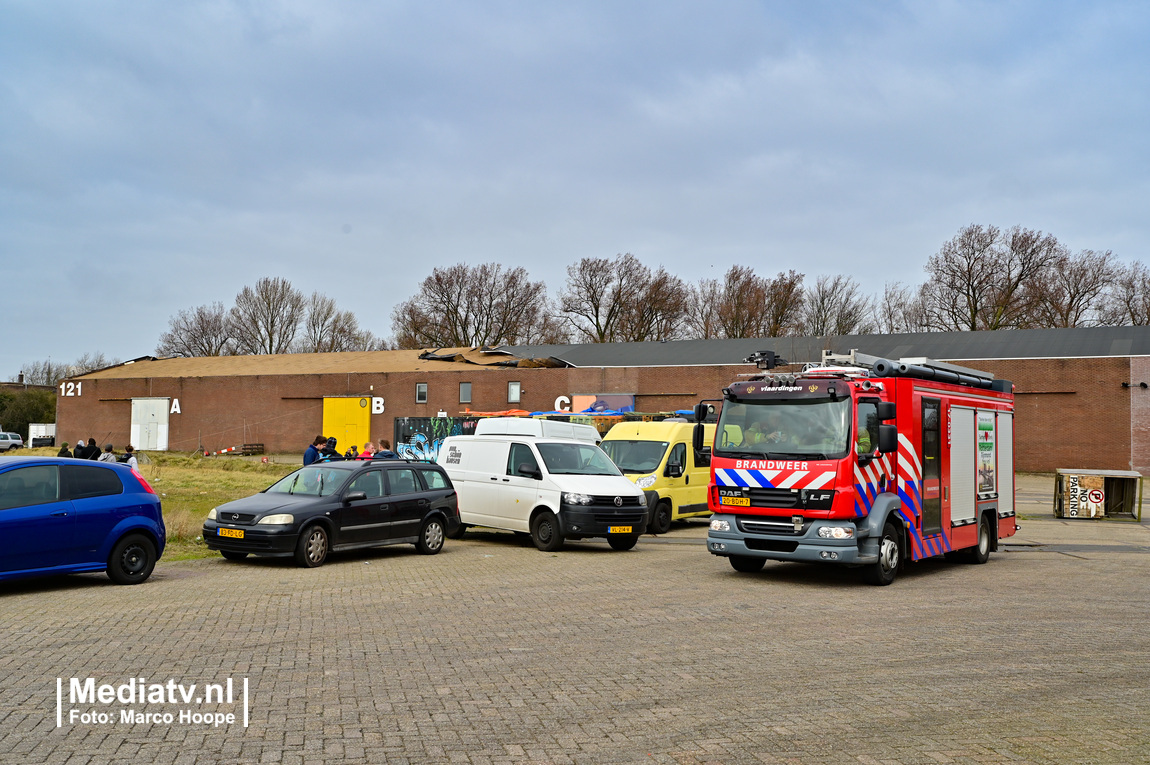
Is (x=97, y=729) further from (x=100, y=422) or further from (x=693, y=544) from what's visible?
(x=100, y=422)

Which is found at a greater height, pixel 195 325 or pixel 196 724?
pixel 195 325

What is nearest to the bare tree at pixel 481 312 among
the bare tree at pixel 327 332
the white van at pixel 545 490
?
the bare tree at pixel 327 332

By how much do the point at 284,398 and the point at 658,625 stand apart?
52.1m

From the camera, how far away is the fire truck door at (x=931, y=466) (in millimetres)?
13070

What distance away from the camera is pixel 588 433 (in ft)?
67.6

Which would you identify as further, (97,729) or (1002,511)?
(1002,511)

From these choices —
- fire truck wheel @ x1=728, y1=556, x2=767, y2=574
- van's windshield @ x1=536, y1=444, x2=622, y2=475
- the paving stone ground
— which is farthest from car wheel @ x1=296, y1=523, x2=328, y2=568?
fire truck wheel @ x1=728, y1=556, x2=767, y2=574

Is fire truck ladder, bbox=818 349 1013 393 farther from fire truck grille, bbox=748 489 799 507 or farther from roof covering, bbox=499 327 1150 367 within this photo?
roof covering, bbox=499 327 1150 367

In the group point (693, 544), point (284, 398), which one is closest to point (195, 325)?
point (284, 398)

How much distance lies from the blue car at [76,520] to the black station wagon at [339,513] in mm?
1648

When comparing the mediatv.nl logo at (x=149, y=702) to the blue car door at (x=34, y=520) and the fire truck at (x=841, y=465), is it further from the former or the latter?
the fire truck at (x=841, y=465)

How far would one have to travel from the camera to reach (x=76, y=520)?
10.7m

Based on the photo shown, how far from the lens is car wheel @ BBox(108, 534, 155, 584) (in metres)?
11.1

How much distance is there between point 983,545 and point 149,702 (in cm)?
1299
